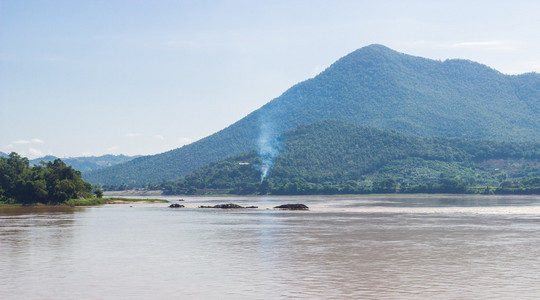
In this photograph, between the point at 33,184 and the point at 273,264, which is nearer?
the point at 273,264

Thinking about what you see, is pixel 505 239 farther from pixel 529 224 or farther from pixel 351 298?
pixel 351 298

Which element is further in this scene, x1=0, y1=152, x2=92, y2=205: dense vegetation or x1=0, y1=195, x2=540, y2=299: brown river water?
x1=0, y1=152, x2=92, y2=205: dense vegetation

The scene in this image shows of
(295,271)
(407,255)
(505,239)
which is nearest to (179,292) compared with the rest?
(295,271)

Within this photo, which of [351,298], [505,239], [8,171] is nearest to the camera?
[351,298]

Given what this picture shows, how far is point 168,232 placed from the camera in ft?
227

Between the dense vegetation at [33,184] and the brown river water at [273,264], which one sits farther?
the dense vegetation at [33,184]

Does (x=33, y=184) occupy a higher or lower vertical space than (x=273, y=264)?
higher

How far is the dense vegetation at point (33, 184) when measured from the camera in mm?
139375

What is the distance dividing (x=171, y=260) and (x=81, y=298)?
46.9 ft

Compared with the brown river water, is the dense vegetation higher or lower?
higher

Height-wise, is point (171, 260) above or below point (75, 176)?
below

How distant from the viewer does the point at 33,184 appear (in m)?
138

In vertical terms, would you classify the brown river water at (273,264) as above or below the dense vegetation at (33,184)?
below

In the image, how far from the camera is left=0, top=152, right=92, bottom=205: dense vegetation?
139 m
